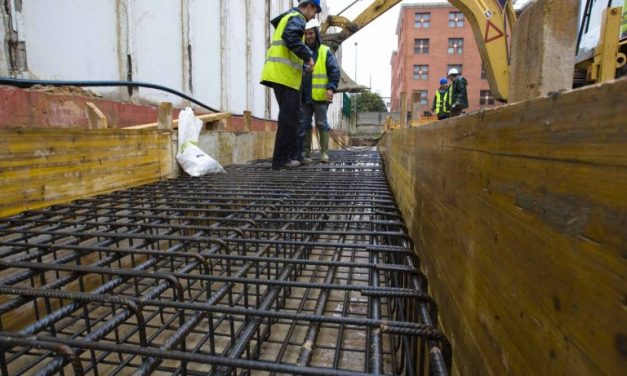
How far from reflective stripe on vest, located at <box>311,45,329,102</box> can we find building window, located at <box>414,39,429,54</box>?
131ft

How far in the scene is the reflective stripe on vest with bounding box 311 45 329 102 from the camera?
560cm

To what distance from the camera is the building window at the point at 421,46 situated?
136 ft

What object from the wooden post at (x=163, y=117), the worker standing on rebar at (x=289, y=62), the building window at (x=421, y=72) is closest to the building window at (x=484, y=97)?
the building window at (x=421, y=72)

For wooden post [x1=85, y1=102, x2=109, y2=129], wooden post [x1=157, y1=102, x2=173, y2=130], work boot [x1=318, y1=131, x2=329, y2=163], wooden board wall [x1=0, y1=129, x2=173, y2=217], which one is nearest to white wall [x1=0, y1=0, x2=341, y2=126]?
wooden post [x1=85, y1=102, x2=109, y2=129]

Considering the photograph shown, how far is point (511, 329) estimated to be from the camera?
0.83 metres

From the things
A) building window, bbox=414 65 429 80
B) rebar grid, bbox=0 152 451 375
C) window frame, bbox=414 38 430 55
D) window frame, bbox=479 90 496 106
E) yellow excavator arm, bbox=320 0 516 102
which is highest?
window frame, bbox=414 38 430 55

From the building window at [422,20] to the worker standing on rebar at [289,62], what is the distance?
136 ft

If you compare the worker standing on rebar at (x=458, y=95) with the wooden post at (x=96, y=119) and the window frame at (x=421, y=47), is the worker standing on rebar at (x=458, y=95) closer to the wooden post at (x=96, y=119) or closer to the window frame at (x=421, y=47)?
the wooden post at (x=96, y=119)

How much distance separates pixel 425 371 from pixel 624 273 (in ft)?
3.33

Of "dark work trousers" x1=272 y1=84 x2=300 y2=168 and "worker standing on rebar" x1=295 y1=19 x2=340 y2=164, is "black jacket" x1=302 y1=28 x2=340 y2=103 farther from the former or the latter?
"dark work trousers" x1=272 y1=84 x2=300 y2=168

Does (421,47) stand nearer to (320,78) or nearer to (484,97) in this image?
(484,97)

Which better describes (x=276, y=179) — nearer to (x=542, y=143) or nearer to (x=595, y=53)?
(x=542, y=143)

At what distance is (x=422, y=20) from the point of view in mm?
41219

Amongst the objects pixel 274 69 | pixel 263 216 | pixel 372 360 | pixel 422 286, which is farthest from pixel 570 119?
pixel 274 69
